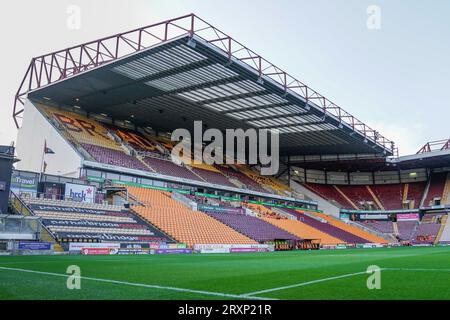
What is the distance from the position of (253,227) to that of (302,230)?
9.17 m

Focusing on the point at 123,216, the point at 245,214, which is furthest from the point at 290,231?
the point at 123,216

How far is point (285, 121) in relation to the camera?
45531 mm

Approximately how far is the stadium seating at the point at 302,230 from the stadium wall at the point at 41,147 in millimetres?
22298

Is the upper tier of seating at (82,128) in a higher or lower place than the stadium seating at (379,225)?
higher

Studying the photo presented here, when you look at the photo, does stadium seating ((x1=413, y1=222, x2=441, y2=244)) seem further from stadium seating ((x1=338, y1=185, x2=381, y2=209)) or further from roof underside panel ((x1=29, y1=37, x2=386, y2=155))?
roof underside panel ((x1=29, y1=37, x2=386, y2=155))

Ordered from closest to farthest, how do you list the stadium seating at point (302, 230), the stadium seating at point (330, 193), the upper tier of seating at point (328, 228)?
1. the stadium seating at point (302, 230)
2. the upper tier of seating at point (328, 228)
3. the stadium seating at point (330, 193)

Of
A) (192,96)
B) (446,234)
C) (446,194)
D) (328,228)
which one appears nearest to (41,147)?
(192,96)

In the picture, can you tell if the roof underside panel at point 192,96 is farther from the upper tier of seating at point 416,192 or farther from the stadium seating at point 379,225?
the upper tier of seating at point 416,192

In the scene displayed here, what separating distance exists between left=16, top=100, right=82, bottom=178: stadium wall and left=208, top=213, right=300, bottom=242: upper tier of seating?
560 inches

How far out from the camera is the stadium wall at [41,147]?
→ 35.9m

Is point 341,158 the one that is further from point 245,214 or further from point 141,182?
point 141,182

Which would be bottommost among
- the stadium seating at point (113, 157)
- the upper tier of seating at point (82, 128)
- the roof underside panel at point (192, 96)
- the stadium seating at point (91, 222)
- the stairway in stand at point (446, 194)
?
the stadium seating at point (91, 222)

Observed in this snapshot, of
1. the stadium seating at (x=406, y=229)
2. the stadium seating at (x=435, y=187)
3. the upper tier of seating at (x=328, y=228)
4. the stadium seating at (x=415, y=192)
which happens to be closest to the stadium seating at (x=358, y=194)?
the stadium seating at (x=406, y=229)

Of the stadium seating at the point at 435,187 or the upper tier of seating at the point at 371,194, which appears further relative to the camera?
the upper tier of seating at the point at 371,194
